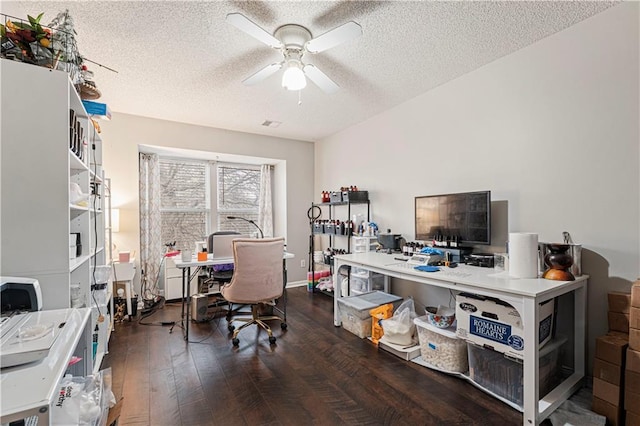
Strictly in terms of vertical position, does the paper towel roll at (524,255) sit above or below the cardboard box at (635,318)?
above

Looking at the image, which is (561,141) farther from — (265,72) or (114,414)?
Answer: (114,414)

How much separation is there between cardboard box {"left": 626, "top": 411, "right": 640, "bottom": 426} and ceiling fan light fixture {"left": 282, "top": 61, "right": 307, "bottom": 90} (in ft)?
9.50

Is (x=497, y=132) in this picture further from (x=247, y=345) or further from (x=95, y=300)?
(x=95, y=300)

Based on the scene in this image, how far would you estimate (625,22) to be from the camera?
193cm

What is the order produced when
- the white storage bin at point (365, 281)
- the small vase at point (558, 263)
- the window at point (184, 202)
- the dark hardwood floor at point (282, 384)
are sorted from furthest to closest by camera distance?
the window at point (184, 202) < the white storage bin at point (365, 281) < the small vase at point (558, 263) < the dark hardwood floor at point (282, 384)

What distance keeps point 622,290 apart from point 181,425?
2971mm

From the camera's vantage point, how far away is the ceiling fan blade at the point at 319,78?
234 cm

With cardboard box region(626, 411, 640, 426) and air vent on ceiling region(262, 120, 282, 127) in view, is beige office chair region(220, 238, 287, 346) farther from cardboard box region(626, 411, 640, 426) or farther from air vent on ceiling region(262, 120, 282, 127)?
cardboard box region(626, 411, 640, 426)

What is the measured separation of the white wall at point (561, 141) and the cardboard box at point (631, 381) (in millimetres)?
525

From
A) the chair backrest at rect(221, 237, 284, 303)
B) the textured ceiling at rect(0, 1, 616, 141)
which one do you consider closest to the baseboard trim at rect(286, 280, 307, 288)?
the chair backrest at rect(221, 237, 284, 303)

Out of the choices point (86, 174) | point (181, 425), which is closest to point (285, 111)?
point (86, 174)

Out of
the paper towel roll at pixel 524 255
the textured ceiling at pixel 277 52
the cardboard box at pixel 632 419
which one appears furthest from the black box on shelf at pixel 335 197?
the cardboard box at pixel 632 419

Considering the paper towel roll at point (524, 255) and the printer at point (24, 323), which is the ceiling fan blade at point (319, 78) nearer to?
the paper towel roll at point (524, 255)

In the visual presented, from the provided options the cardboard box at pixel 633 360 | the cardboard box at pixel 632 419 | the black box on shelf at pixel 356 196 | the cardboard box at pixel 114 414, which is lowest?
the cardboard box at pixel 114 414
